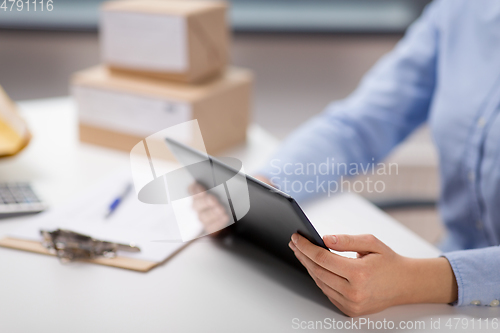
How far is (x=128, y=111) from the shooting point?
1081mm

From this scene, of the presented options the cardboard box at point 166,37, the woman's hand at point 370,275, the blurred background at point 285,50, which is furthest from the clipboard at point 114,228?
the blurred background at point 285,50

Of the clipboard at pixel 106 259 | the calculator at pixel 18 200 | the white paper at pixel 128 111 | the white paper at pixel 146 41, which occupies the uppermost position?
the white paper at pixel 146 41

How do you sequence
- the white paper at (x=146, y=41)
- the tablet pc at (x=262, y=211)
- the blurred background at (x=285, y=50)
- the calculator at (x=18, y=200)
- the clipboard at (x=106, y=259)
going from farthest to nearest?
the blurred background at (x=285, y=50), the white paper at (x=146, y=41), the calculator at (x=18, y=200), the clipboard at (x=106, y=259), the tablet pc at (x=262, y=211)

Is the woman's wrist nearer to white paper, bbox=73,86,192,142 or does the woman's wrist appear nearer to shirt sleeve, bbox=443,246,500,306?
shirt sleeve, bbox=443,246,500,306

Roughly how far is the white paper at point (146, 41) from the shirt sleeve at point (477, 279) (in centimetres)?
69

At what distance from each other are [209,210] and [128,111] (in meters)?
0.47

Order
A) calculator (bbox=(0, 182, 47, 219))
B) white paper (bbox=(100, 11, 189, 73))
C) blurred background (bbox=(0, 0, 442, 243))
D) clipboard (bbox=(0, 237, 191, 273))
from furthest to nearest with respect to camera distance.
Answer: blurred background (bbox=(0, 0, 442, 243)), white paper (bbox=(100, 11, 189, 73)), calculator (bbox=(0, 182, 47, 219)), clipboard (bbox=(0, 237, 191, 273))

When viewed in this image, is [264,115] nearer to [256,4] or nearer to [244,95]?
[256,4]

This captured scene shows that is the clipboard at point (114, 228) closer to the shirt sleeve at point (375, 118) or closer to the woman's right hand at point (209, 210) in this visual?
the woman's right hand at point (209, 210)

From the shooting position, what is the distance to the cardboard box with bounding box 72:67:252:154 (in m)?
1.03

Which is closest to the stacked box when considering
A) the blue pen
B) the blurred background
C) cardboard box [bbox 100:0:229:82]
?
cardboard box [bbox 100:0:229:82]

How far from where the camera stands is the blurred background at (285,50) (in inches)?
60.6

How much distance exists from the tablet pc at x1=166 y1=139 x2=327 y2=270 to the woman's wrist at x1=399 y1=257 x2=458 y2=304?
0.13 m

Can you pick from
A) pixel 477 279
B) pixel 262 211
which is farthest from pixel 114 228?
pixel 477 279
